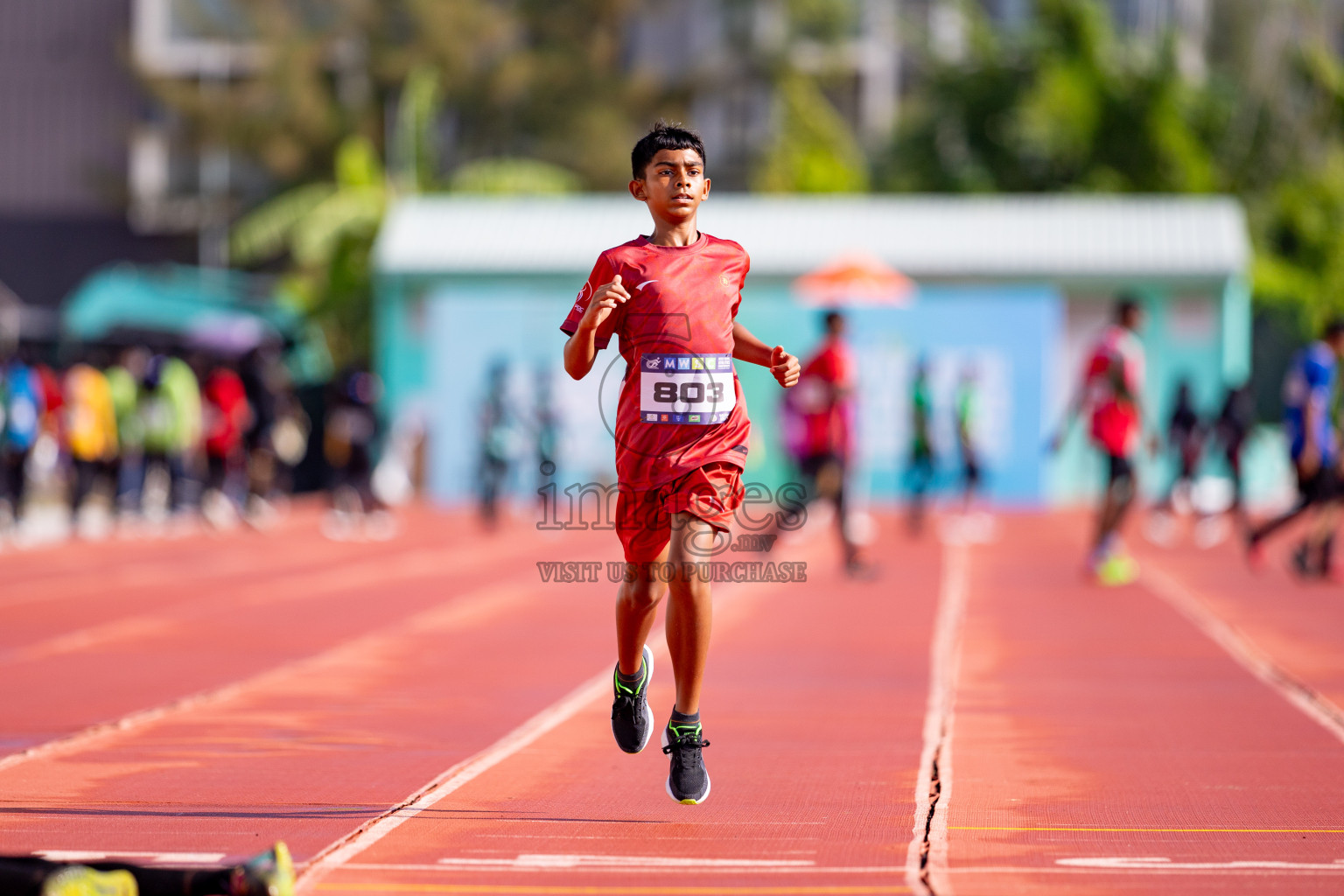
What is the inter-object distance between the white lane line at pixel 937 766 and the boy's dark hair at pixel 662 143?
1978 millimetres

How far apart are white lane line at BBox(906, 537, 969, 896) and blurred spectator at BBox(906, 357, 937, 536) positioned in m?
7.36

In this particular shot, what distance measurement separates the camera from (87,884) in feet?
13.8

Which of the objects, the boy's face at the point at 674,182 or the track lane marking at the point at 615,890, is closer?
the track lane marking at the point at 615,890

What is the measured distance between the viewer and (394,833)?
18.1ft

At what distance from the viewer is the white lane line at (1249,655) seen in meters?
8.11

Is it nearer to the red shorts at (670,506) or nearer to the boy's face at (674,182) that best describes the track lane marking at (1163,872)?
the red shorts at (670,506)

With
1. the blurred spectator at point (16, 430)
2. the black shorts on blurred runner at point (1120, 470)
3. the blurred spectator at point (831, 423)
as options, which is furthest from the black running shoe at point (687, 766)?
the blurred spectator at point (16, 430)

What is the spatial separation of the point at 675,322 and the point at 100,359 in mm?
19671

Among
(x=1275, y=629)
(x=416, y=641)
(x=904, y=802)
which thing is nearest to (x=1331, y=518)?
(x=1275, y=629)

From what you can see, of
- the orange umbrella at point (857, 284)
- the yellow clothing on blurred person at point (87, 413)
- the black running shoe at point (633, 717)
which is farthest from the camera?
the orange umbrella at point (857, 284)

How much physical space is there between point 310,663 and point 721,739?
10.2 feet

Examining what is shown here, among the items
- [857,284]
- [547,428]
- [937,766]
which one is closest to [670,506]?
[937,766]

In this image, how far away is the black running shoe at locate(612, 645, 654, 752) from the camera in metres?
6.09

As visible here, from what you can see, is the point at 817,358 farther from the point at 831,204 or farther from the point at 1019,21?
the point at 1019,21
